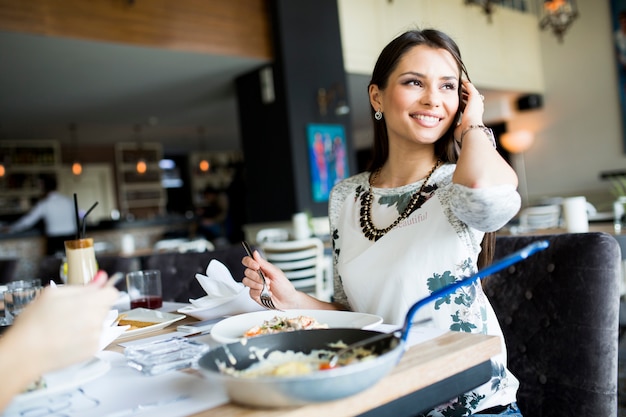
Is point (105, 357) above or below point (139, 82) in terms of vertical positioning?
below

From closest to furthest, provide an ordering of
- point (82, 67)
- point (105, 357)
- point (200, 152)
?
point (105, 357) < point (82, 67) < point (200, 152)

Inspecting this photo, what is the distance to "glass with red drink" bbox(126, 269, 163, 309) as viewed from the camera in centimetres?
156

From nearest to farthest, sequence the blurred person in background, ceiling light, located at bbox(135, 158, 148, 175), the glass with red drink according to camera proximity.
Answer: the glass with red drink
the blurred person in background
ceiling light, located at bbox(135, 158, 148, 175)

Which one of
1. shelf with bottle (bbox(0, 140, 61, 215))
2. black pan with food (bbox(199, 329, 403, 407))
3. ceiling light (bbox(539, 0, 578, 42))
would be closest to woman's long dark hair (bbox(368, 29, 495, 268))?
black pan with food (bbox(199, 329, 403, 407))

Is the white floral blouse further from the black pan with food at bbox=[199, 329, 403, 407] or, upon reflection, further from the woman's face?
the black pan with food at bbox=[199, 329, 403, 407]

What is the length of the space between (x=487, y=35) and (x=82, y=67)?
5.90 m

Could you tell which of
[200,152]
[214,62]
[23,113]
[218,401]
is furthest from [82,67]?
[200,152]

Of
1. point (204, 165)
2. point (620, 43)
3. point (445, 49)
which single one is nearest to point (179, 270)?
point (445, 49)

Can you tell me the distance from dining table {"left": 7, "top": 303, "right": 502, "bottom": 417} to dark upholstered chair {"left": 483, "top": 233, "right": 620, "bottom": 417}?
483 mm

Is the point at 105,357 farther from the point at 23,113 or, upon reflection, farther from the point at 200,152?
the point at 200,152

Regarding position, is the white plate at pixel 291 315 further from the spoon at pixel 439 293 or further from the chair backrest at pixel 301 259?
the chair backrest at pixel 301 259

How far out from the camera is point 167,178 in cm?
1385

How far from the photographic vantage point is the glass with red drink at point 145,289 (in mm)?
1557

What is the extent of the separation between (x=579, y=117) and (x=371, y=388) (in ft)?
30.5
